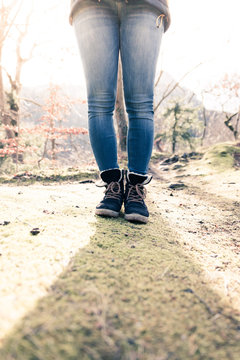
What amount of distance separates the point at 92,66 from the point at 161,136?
52.3ft

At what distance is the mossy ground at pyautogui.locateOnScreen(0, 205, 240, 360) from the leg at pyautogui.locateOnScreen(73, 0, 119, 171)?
0.77 m

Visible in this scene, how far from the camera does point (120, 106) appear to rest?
19.3 feet

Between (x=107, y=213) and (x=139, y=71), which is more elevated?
(x=139, y=71)

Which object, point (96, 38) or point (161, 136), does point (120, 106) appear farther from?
point (161, 136)

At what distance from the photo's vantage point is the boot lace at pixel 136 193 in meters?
1.45

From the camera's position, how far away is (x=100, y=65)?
1364mm

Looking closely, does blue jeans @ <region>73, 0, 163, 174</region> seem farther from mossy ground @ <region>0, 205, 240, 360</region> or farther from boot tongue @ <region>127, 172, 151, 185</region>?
mossy ground @ <region>0, 205, 240, 360</region>

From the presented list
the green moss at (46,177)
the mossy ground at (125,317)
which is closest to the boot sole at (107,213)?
the mossy ground at (125,317)

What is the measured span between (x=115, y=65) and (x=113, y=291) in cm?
129

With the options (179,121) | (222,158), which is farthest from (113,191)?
(179,121)

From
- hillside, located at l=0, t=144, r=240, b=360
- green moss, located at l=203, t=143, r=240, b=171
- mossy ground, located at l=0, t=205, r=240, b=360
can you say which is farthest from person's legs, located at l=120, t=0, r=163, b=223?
green moss, located at l=203, t=143, r=240, b=171

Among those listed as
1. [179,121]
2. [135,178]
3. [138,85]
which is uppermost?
[179,121]

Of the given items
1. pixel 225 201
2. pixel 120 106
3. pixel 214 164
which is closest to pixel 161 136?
pixel 120 106

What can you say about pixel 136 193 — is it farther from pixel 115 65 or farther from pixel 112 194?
pixel 115 65
